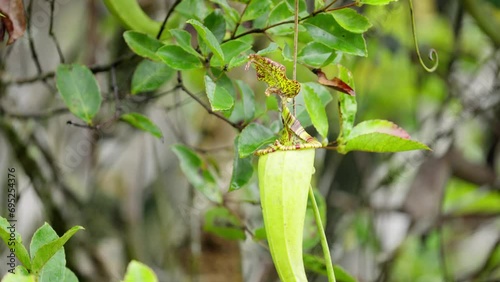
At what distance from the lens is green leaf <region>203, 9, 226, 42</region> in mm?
748

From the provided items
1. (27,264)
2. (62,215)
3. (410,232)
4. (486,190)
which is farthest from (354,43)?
(486,190)

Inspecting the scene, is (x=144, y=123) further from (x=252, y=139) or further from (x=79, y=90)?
(x=252, y=139)

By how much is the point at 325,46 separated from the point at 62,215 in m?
0.79

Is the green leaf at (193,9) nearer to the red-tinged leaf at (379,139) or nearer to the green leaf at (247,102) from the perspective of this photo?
the green leaf at (247,102)

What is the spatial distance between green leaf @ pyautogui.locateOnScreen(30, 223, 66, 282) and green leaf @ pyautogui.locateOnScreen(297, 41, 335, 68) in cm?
28

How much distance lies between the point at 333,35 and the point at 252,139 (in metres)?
0.12

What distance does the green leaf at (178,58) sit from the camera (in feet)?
2.30

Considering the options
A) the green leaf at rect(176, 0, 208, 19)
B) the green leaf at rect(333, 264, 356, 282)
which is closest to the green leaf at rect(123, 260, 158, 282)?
the green leaf at rect(176, 0, 208, 19)

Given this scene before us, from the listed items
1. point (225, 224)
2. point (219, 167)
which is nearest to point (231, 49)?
point (225, 224)

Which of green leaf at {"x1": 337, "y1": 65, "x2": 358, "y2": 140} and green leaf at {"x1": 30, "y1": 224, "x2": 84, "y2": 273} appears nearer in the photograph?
green leaf at {"x1": 30, "y1": 224, "x2": 84, "y2": 273}

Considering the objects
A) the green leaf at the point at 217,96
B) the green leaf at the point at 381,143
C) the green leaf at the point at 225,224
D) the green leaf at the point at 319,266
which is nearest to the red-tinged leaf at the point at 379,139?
the green leaf at the point at 381,143

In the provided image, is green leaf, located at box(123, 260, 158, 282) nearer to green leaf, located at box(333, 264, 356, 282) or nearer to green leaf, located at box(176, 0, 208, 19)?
green leaf, located at box(176, 0, 208, 19)

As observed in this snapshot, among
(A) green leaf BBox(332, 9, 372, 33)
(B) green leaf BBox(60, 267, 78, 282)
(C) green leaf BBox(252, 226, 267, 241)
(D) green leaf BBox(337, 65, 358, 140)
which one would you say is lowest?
(C) green leaf BBox(252, 226, 267, 241)

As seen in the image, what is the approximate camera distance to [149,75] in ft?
2.85
